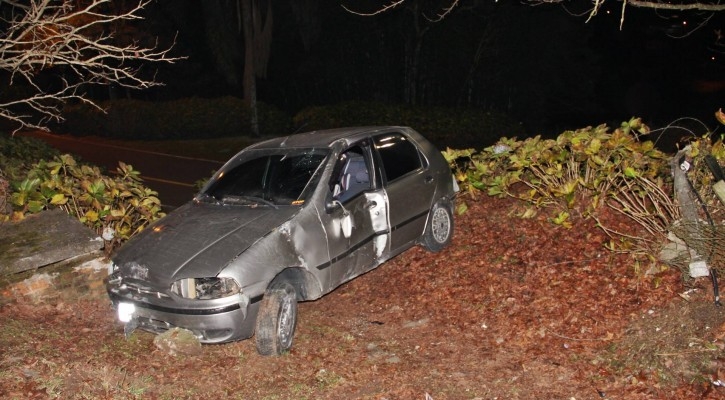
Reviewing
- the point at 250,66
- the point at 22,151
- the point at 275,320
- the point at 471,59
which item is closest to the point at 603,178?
the point at 275,320

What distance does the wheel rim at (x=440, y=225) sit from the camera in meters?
7.85

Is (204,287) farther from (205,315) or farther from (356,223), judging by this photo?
(356,223)

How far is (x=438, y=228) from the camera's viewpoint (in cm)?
796

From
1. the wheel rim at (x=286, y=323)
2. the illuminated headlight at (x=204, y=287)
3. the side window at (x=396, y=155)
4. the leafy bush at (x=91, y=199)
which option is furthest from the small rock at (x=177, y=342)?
the side window at (x=396, y=155)

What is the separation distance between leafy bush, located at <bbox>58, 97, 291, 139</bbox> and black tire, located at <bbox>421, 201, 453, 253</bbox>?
19266 mm

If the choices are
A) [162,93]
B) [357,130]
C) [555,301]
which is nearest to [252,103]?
[162,93]

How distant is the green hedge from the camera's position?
23.4 metres

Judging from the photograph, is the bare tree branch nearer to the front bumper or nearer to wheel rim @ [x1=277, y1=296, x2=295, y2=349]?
the front bumper

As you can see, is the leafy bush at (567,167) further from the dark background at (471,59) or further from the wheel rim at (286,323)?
the dark background at (471,59)

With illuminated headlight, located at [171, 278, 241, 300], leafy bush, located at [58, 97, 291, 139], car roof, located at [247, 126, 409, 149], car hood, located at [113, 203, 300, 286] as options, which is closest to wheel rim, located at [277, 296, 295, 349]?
illuminated headlight, located at [171, 278, 241, 300]

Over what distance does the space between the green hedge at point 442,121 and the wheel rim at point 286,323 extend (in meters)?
17.2

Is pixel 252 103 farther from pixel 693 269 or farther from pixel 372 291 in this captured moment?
pixel 693 269

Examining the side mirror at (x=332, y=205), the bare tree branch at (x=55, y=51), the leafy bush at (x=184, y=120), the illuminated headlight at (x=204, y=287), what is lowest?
the leafy bush at (x=184, y=120)

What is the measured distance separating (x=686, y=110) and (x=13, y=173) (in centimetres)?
2833
